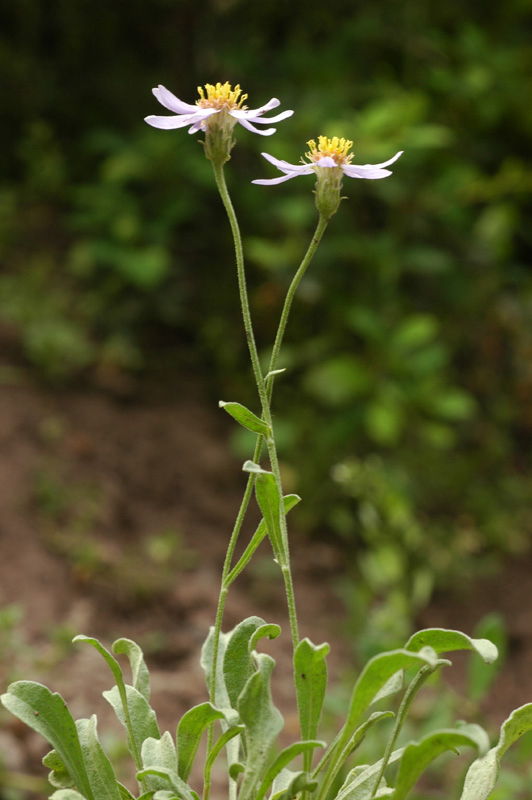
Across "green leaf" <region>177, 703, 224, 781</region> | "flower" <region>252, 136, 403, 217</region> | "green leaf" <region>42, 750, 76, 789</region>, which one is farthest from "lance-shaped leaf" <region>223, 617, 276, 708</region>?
"flower" <region>252, 136, 403, 217</region>

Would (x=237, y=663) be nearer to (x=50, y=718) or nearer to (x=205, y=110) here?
(x=50, y=718)

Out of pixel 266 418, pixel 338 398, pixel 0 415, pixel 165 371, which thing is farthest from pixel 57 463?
pixel 266 418

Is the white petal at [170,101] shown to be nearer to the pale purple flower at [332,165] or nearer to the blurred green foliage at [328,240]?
the pale purple flower at [332,165]

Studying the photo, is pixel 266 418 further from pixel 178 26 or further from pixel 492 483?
pixel 178 26

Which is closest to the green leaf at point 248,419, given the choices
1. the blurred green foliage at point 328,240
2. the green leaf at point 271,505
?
the green leaf at point 271,505

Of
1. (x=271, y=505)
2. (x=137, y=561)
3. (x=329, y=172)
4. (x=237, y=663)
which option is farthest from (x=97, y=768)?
(x=137, y=561)
